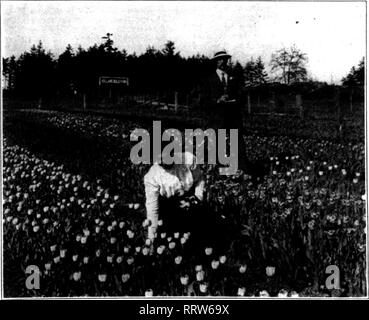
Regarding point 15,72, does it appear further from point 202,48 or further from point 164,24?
point 202,48

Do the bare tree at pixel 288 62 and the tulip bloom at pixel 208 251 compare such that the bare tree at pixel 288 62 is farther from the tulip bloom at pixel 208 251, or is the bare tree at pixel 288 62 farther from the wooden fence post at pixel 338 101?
the tulip bloom at pixel 208 251

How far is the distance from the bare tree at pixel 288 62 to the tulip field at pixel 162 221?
379mm

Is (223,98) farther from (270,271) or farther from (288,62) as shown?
(270,271)

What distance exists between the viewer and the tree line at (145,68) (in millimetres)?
3160

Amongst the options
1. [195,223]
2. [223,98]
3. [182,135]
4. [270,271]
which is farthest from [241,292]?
[223,98]

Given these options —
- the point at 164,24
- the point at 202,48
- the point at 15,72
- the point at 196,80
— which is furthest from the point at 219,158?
the point at 15,72

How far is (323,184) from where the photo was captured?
10.4ft

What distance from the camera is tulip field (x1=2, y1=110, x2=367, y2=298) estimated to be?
2701 millimetres

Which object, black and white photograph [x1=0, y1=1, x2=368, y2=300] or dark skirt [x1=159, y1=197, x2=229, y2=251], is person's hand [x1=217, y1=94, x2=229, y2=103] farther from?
dark skirt [x1=159, y1=197, x2=229, y2=251]

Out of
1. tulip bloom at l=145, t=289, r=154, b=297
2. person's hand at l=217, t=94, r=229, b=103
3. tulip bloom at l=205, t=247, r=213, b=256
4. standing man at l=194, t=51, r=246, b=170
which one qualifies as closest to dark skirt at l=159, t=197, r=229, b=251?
tulip bloom at l=205, t=247, r=213, b=256

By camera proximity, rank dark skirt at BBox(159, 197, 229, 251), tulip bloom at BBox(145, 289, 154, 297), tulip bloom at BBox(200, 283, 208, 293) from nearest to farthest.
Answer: tulip bloom at BBox(200, 283, 208, 293), tulip bloom at BBox(145, 289, 154, 297), dark skirt at BBox(159, 197, 229, 251)

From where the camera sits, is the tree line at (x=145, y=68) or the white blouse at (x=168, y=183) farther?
the tree line at (x=145, y=68)

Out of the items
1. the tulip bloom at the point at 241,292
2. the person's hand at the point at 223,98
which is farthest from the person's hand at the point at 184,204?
the person's hand at the point at 223,98
